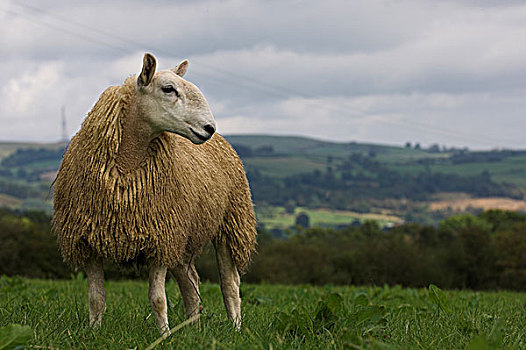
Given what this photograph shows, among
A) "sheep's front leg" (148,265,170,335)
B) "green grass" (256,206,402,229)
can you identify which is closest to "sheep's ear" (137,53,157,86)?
"sheep's front leg" (148,265,170,335)

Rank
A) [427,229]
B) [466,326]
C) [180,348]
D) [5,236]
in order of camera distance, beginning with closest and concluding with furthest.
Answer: [180,348] < [466,326] < [5,236] < [427,229]

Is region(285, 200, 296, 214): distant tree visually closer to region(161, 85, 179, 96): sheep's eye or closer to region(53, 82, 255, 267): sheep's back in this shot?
region(53, 82, 255, 267): sheep's back

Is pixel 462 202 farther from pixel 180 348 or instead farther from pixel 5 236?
pixel 180 348

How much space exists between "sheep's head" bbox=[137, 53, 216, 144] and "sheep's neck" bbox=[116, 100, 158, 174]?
9 cm

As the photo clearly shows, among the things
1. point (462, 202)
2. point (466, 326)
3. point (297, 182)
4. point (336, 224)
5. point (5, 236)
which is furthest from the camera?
point (297, 182)

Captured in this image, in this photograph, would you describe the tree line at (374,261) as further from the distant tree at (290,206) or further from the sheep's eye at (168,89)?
the distant tree at (290,206)

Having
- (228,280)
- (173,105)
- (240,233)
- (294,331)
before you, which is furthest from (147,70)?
(228,280)

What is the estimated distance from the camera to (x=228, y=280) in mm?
7691

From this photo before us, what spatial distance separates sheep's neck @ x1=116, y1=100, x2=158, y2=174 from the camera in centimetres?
605

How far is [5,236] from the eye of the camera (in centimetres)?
4122

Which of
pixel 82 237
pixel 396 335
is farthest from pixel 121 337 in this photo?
pixel 396 335

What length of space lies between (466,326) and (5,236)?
41443 millimetres

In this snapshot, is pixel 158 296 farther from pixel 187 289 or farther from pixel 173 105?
pixel 173 105

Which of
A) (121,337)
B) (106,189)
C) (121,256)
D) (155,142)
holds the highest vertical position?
(155,142)
